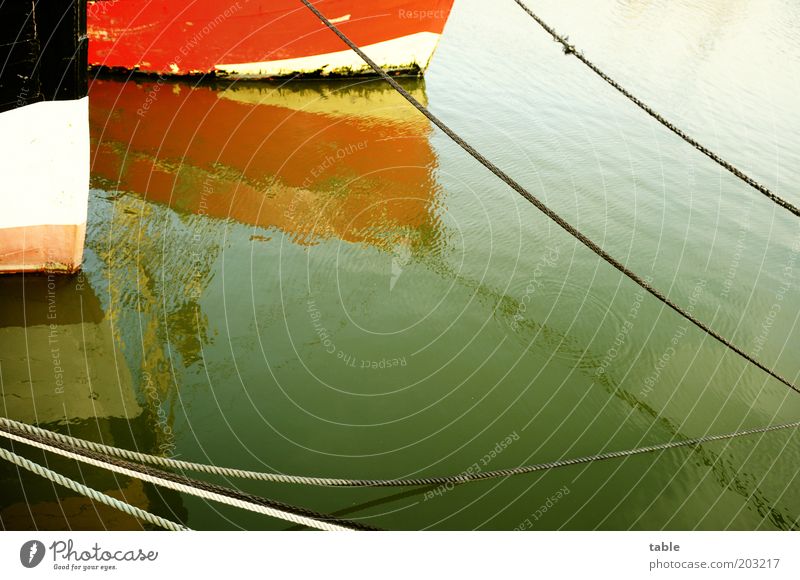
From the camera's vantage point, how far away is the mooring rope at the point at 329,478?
79.7 inches

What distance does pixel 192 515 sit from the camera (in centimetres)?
259

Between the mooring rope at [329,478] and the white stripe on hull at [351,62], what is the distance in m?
5.21

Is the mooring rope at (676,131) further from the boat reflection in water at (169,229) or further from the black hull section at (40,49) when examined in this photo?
the black hull section at (40,49)

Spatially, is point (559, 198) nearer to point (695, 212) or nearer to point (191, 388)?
point (695, 212)

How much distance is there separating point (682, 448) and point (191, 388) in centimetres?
274

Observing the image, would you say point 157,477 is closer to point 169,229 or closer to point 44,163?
point 44,163

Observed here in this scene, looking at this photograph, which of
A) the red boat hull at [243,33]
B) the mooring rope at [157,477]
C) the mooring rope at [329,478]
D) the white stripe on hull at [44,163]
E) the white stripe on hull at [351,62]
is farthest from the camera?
the white stripe on hull at [351,62]

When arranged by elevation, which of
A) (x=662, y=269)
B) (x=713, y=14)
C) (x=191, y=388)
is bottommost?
(x=191, y=388)

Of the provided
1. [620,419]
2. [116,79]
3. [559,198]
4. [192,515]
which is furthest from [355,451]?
[116,79]

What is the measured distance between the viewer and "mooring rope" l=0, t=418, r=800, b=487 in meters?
2.02

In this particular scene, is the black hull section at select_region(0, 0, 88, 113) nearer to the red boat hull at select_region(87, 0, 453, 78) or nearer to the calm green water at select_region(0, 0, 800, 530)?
the calm green water at select_region(0, 0, 800, 530)

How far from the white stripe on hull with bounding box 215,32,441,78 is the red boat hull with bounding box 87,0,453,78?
0.04 feet

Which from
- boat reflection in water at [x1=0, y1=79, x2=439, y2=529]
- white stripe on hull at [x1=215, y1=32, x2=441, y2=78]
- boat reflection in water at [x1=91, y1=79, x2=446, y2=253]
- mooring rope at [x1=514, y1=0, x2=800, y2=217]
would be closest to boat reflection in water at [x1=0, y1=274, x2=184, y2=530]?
boat reflection in water at [x1=0, y1=79, x2=439, y2=529]

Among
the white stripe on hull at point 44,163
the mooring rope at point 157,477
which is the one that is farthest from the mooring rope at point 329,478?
the white stripe on hull at point 44,163
